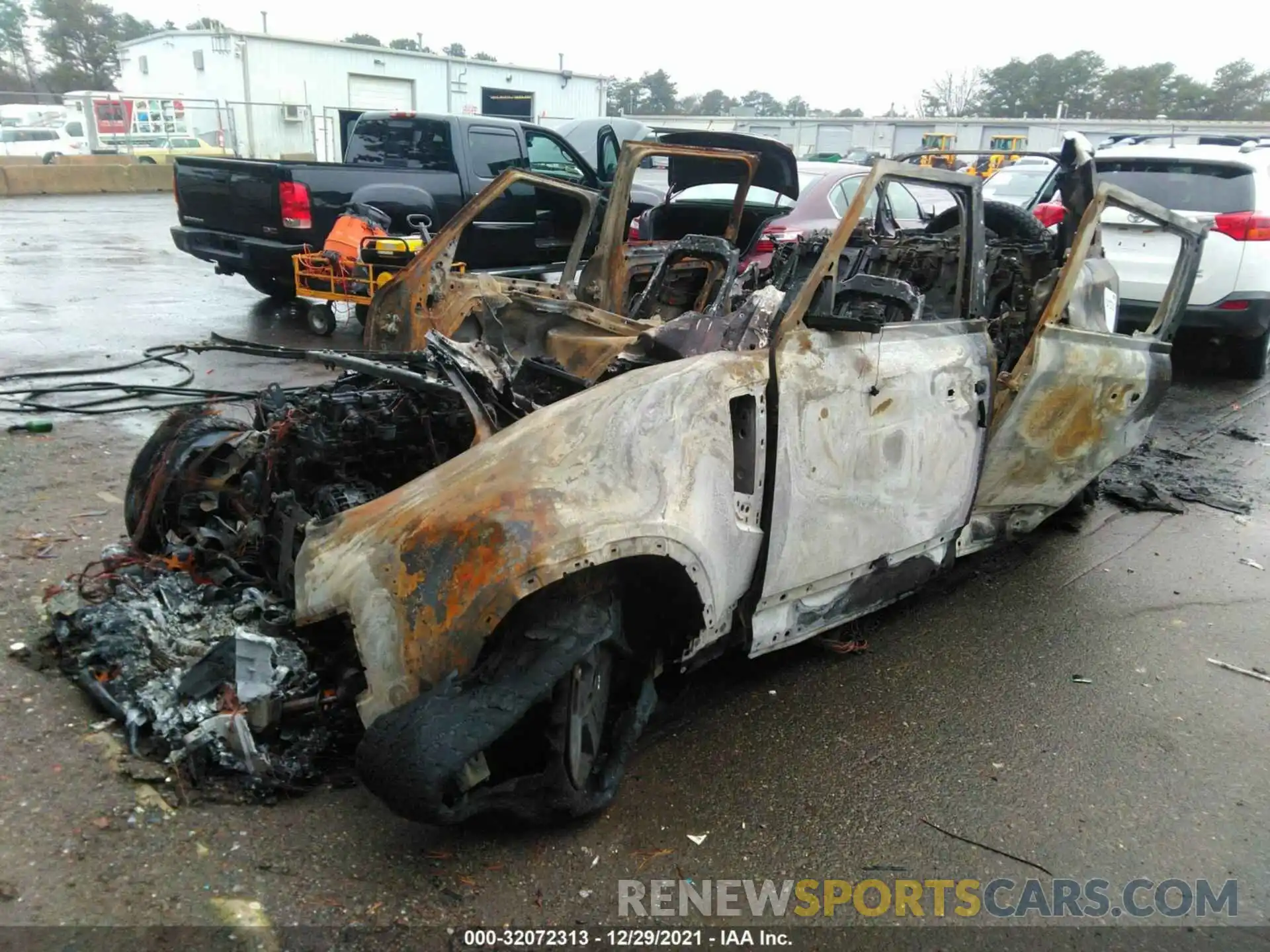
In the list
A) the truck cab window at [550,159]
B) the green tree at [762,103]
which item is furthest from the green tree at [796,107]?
the truck cab window at [550,159]

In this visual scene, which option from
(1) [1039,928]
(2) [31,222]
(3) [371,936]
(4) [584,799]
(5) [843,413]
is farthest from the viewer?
(2) [31,222]

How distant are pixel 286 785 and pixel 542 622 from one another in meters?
0.91

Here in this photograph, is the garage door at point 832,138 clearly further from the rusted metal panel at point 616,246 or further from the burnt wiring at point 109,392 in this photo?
the rusted metal panel at point 616,246

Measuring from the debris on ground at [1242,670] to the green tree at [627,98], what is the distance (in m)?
63.4

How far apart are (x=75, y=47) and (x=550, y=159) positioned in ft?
180

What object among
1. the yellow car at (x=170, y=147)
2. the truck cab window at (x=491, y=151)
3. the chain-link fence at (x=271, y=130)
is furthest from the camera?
the chain-link fence at (x=271, y=130)

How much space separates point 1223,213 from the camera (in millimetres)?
7031

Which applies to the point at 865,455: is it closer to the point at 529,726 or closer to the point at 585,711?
the point at 585,711

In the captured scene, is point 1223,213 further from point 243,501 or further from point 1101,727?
point 243,501

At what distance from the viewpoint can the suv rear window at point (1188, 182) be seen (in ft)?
23.3

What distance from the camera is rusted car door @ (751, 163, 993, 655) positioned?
9.26 ft

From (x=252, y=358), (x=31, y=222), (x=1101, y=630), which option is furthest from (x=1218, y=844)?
(x=31, y=222)

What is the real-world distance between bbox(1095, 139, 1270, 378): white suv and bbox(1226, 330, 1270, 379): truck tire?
0.64 feet

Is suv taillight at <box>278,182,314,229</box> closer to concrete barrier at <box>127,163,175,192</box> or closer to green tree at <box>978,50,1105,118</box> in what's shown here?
concrete barrier at <box>127,163,175,192</box>
